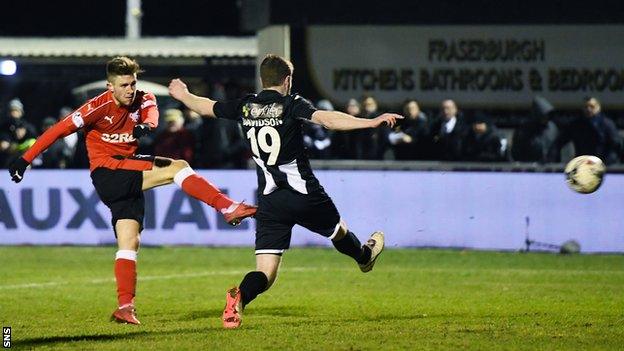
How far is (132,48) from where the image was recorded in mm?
29016

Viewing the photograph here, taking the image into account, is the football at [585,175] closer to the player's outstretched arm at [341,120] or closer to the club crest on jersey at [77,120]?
the player's outstretched arm at [341,120]

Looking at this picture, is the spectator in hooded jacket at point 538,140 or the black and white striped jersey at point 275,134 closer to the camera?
the black and white striped jersey at point 275,134

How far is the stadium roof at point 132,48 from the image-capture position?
2895cm

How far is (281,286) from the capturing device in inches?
616

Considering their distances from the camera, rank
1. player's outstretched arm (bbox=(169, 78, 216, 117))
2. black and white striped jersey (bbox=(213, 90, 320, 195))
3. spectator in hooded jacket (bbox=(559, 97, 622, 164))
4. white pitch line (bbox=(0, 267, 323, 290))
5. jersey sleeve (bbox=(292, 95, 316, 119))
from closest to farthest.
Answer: jersey sleeve (bbox=(292, 95, 316, 119)), black and white striped jersey (bbox=(213, 90, 320, 195)), player's outstretched arm (bbox=(169, 78, 216, 117)), white pitch line (bbox=(0, 267, 323, 290)), spectator in hooded jacket (bbox=(559, 97, 622, 164))

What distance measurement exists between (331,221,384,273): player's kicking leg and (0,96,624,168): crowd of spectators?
7985mm

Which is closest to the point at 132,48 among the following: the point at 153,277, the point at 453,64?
the point at 453,64

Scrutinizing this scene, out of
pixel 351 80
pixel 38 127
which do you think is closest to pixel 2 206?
pixel 351 80

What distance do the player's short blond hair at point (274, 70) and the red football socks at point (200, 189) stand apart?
154 cm

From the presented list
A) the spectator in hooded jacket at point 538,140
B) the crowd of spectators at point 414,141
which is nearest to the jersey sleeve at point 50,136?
the crowd of spectators at point 414,141

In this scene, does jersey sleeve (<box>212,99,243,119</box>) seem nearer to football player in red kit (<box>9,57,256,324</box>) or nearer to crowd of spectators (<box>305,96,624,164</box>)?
football player in red kit (<box>9,57,256,324</box>)

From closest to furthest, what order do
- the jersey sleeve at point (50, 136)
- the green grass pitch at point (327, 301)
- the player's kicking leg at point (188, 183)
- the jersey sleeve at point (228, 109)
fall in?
1. the green grass pitch at point (327, 301)
2. the jersey sleeve at point (228, 109)
3. the jersey sleeve at point (50, 136)
4. the player's kicking leg at point (188, 183)

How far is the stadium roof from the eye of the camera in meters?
29.0

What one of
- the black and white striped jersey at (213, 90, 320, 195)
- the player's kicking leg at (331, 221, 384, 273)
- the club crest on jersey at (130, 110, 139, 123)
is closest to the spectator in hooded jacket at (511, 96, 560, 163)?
the player's kicking leg at (331, 221, 384, 273)
